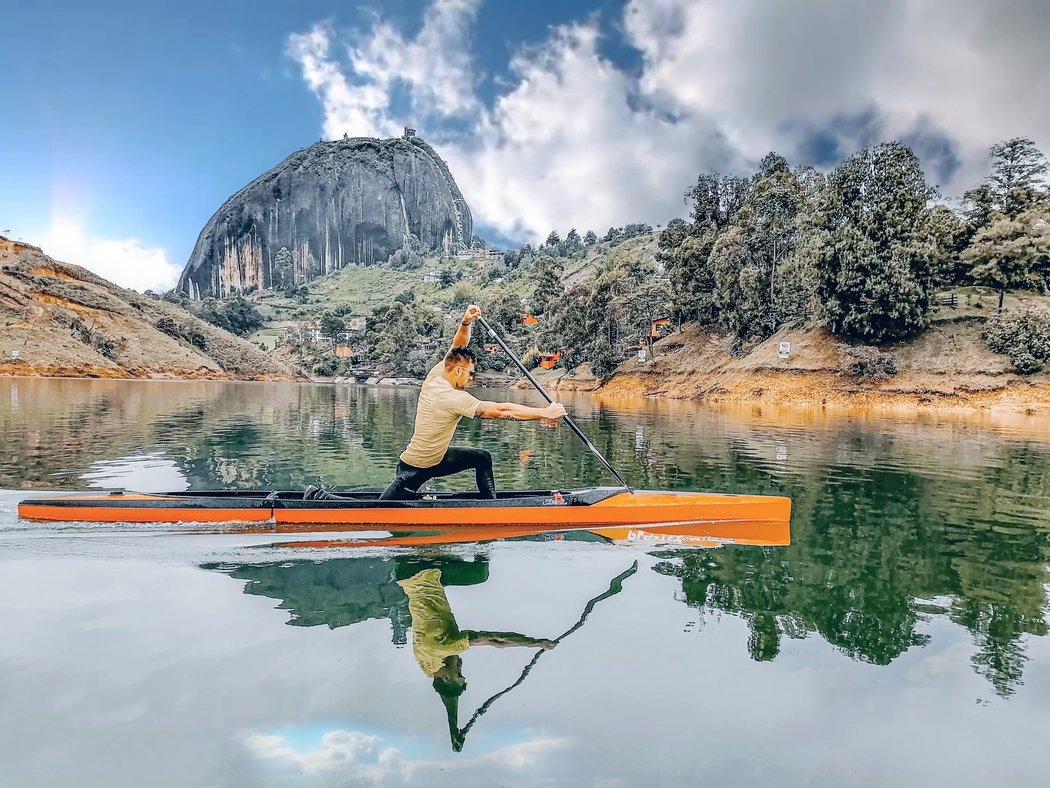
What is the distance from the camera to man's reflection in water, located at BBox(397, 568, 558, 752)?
4348mm

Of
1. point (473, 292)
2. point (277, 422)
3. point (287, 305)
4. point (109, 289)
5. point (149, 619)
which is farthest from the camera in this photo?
point (287, 305)

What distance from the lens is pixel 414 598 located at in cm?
620

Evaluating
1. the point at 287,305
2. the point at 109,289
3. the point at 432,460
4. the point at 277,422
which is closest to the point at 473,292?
the point at 287,305

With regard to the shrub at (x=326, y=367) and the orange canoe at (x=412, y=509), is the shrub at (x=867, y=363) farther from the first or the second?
the shrub at (x=326, y=367)

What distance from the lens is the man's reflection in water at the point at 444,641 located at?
14.3ft

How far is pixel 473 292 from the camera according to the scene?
155625 mm

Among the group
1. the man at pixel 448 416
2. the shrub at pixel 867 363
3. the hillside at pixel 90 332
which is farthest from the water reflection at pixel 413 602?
the hillside at pixel 90 332

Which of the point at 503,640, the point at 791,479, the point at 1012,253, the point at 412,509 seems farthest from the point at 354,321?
the point at 503,640

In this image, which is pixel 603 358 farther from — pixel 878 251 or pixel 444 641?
pixel 444 641

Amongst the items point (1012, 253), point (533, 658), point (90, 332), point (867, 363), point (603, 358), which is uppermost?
point (90, 332)

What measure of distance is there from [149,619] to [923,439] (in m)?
24.4

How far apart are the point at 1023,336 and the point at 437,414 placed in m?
41.9

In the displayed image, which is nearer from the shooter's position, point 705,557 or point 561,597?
point 561,597

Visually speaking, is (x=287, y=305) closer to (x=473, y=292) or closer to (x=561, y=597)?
(x=473, y=292)
